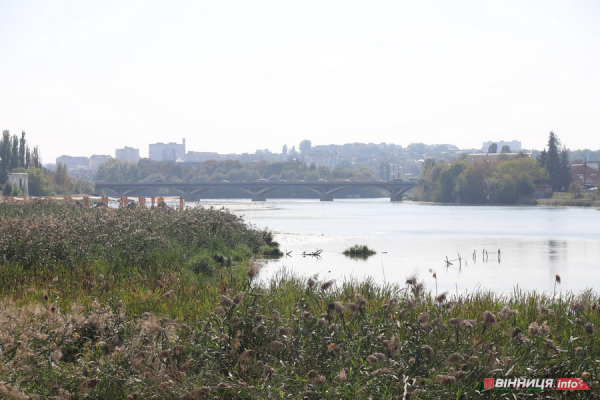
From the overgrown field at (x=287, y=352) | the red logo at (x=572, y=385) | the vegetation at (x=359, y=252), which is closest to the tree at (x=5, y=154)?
the vegetation at (x=359, y=252)

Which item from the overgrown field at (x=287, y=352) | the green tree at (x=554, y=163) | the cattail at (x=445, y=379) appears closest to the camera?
the cattail at (x=445, y=379)

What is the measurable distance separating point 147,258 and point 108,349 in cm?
1114

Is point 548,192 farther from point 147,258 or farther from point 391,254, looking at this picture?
point 147,258

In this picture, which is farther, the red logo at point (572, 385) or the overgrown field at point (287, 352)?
the red logo at point (572, 385)

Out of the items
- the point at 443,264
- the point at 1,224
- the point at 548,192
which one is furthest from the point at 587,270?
the point at 548,192

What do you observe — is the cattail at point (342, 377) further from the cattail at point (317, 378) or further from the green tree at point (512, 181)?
the green tree at point (512, 181)

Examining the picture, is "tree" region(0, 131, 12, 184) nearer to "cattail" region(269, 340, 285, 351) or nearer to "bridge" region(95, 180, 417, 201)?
"bridge" region(95, 180, 417, 201)

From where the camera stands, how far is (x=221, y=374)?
838 cm

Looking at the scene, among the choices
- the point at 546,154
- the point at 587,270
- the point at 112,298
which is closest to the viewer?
the point at 112,298

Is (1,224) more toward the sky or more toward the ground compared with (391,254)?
more toward the sky

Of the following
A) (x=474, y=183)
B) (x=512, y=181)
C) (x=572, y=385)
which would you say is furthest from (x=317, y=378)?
(x=474, y=183)

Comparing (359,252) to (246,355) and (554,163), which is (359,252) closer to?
(246,355)

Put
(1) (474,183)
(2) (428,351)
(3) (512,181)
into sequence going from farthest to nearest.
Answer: (1) (474,183), (3) (512,181), (2) (428,351)

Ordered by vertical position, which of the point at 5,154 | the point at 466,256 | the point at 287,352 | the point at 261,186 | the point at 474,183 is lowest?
the point at 466,256
